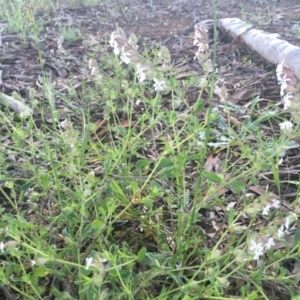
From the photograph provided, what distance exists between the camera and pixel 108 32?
412cm

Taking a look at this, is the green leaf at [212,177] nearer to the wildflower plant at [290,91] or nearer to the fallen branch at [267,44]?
the wildflower plant at [290,91]

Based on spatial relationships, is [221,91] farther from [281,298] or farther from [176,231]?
[281,298]

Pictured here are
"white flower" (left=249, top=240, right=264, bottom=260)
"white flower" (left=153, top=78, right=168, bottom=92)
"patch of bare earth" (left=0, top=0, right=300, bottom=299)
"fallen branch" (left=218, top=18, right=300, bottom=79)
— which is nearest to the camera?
"white flower" (left=249, top=240, right=264, bottom=260)

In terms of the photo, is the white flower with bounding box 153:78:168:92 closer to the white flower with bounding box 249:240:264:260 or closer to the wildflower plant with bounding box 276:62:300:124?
the wildflower plant with bounding box 276:62:300:124

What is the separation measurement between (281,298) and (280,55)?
178cm

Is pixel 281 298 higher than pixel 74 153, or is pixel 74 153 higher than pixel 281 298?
pixel 74 153

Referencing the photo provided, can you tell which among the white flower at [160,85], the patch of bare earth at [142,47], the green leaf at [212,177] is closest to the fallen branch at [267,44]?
the patch of bare earth at [142,47]

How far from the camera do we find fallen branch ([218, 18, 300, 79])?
2471mm

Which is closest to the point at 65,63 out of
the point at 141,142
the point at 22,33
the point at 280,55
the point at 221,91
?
the point at 22,33

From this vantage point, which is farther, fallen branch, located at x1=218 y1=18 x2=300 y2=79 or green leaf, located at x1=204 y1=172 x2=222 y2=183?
fallen branch, located at x1=218 y1=18 x2=300 y2=79

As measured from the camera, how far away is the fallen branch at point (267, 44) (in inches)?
97.3

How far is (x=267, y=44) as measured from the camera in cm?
286

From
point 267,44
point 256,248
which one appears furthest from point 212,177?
point 267,44

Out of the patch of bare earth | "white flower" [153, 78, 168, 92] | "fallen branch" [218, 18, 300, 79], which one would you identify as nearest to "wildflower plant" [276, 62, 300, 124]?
the patch of bare earth
